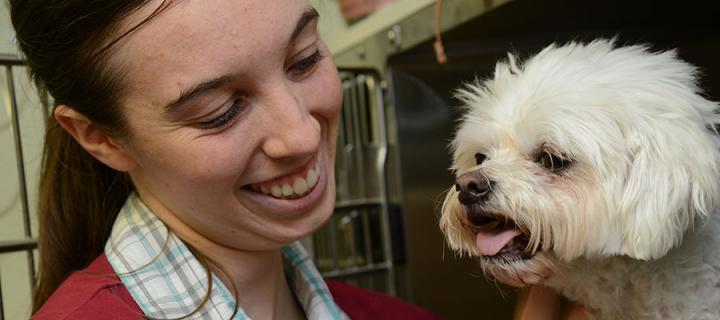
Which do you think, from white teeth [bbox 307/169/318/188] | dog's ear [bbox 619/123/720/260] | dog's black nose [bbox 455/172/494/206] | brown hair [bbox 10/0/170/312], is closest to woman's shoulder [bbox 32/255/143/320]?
brown hair [bbox 10/0/170/312]

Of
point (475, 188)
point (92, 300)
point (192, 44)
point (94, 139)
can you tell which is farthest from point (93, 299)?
point (475, 188)

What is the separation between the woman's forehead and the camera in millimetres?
619

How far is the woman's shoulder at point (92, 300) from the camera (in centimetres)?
67

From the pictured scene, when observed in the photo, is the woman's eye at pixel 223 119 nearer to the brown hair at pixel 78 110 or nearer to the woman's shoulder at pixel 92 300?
the brown hair at pixel 78 110

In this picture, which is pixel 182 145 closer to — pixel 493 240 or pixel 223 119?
pixel 223 119

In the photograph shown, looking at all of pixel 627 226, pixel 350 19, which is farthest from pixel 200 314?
pixel 350 19

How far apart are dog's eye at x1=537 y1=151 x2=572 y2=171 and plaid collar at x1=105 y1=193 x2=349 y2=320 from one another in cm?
34

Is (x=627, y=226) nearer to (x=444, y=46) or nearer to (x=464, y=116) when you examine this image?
(x=464, y=116)

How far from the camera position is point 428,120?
3.52ft

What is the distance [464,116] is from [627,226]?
0.24 metres

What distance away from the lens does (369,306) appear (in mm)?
917

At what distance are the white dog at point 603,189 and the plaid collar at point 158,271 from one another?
0.85 ft

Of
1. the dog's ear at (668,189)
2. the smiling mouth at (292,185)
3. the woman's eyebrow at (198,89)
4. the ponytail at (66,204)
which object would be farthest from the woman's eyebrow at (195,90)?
the dog's ear at (668,189)

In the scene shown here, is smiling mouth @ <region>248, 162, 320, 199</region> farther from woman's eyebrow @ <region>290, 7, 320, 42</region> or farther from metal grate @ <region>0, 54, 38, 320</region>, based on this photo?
metal grate @ <region>0, 54, 38, 320</region>
